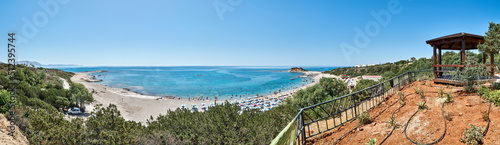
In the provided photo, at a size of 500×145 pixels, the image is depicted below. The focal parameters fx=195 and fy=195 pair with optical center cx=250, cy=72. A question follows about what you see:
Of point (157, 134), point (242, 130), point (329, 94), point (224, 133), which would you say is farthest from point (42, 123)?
point (329, 94)

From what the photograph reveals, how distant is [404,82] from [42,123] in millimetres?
16997

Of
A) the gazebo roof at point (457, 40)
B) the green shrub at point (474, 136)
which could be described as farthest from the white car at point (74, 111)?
the gazebo roof at point (457, 40)

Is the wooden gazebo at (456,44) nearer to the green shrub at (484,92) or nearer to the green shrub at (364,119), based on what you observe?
the green shrub at (484,92)

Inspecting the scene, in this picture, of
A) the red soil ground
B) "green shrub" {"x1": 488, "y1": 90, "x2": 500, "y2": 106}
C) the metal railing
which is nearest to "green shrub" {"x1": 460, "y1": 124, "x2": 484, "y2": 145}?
the red soil ground

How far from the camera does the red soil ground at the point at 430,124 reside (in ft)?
15.0

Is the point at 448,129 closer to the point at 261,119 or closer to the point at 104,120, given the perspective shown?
the point at 261,119

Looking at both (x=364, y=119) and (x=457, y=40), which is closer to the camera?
(x=364, y=119)

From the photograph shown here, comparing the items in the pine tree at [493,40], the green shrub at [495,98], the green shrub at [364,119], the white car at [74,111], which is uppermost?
the pine tree at [493,40]

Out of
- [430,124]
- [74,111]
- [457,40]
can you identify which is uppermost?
[457,40]

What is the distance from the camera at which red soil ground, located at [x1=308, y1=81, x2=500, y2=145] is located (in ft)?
15.0

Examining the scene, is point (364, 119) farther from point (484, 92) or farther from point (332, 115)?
point (484, 92)

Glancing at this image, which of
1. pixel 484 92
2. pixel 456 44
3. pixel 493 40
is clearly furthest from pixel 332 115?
pixel 456 44

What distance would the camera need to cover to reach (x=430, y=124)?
5.12 metres

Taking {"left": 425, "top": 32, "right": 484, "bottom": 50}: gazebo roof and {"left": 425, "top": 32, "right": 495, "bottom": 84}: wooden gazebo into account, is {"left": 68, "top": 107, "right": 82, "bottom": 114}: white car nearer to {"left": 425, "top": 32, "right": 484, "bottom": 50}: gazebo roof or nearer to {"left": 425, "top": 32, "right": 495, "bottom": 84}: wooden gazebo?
{"left": 425, "top": 32, "right": 495, "bottom": 84}: wooden gazebo
